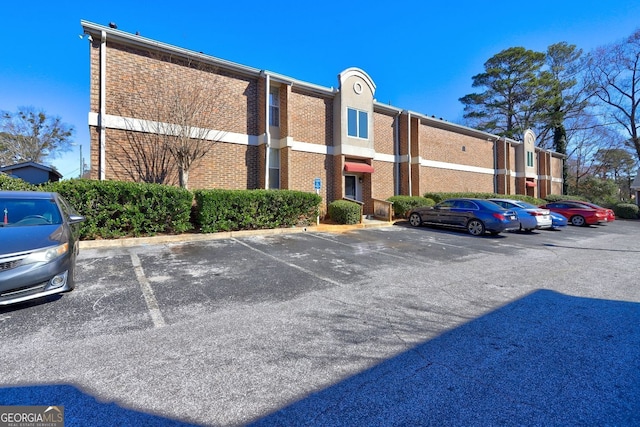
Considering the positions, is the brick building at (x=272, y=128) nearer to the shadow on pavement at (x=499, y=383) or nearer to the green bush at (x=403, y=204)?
the green bush at (x=403, y=204)

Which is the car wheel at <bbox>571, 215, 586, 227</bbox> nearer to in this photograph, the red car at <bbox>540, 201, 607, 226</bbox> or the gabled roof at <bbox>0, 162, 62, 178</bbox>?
the red car at <bbox>540, 201, 607, 226</bbox>

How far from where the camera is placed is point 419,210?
13930mm

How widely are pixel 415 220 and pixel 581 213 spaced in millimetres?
10870

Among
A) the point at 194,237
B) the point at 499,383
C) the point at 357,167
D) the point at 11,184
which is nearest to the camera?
the point at 499,383

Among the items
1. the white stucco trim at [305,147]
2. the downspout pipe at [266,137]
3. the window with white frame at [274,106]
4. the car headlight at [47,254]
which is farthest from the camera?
the window with white frame at [274,106]

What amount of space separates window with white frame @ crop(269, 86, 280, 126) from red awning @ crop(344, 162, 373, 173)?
13.4 feet

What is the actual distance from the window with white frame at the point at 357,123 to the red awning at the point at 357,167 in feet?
5.07

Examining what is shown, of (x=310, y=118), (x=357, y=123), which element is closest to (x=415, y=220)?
(x=357, y=123)

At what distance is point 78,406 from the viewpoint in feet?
6.61

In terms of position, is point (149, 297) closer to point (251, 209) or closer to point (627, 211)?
point (251, 209)

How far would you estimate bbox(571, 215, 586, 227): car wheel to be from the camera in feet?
54.4

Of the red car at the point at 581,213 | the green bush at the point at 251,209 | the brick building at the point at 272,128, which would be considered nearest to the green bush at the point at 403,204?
the brick building at the point at 272,128

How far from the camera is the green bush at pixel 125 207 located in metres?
7.68

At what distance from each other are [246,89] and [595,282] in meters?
13.2
